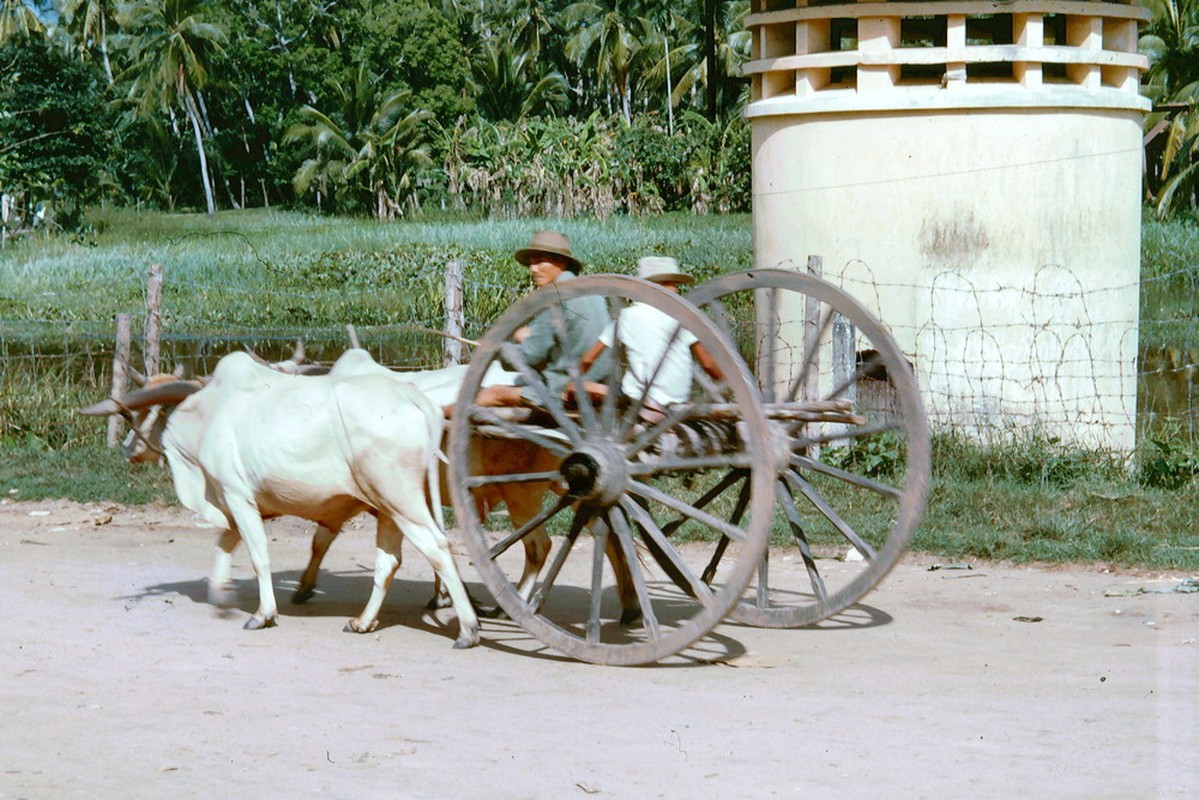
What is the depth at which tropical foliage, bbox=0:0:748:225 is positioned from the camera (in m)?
38.5

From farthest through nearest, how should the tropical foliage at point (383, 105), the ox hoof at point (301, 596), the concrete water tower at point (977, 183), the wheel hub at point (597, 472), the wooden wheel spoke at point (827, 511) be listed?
the tropical foliage at point (383, 105), the concrete water tower at point (977, 183), the ox hoof at point (301, 596), the wooden wheel spoke at point (827, 511), the wheel hub at point (597, 472)

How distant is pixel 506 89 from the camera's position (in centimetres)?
4781

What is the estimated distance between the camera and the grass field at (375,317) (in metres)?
9.30

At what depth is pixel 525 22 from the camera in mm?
52688

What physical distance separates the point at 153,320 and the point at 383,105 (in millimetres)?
31460

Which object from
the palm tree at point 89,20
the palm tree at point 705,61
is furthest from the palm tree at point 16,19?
the palm tree at point 705,61

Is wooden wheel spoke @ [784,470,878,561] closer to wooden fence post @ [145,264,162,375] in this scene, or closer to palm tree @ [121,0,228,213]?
wooden fence post @ [145,264,162,375]

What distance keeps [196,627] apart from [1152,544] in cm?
509

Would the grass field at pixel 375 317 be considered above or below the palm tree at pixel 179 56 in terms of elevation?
below

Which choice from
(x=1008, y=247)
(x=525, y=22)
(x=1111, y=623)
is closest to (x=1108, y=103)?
(x=1008, y=247)

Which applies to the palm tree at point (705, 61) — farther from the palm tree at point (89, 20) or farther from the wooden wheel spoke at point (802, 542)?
the wooden wheel spoke at point (802, 542)

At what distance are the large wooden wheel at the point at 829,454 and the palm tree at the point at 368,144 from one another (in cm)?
3111

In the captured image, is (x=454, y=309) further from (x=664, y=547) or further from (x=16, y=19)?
(x=16, y=19)

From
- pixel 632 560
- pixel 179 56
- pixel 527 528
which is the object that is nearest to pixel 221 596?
pixel 527 528
